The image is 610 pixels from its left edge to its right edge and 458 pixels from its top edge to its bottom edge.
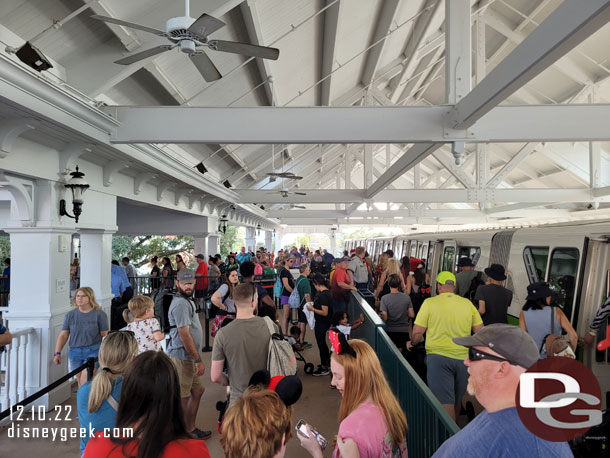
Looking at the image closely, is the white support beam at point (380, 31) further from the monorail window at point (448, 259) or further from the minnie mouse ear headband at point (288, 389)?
the minnie mouse ear headband at point (288, 389)

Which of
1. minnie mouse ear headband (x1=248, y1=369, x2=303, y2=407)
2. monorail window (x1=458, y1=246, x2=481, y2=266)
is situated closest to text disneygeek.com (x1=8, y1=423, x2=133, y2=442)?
minnie mouse ear headband (x1=248, y1=369, x2=303, y2=407)

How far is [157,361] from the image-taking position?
1815 mm

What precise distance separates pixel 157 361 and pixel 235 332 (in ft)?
4.44

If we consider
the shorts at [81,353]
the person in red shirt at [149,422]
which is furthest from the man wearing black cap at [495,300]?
the shorts at [81,353]

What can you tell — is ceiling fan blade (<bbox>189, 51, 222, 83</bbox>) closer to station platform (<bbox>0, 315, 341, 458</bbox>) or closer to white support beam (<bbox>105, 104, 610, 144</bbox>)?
white support beam (<bbox>105, 104, 610, 144</bbox>)

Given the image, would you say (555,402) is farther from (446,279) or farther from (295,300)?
(295,300)

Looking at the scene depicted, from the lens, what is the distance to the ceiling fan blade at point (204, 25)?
2.81 m

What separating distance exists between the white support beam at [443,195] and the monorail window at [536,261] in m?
5.17

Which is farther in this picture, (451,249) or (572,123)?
(451,249)

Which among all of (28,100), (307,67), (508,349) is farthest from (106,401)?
(307,67)

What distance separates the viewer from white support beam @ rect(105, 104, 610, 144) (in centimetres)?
462

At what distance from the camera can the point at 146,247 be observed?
2894 cm

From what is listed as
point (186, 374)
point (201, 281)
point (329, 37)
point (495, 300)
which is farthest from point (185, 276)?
point (201, 281)

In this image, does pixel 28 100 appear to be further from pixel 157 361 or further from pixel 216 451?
pixel 216 451
